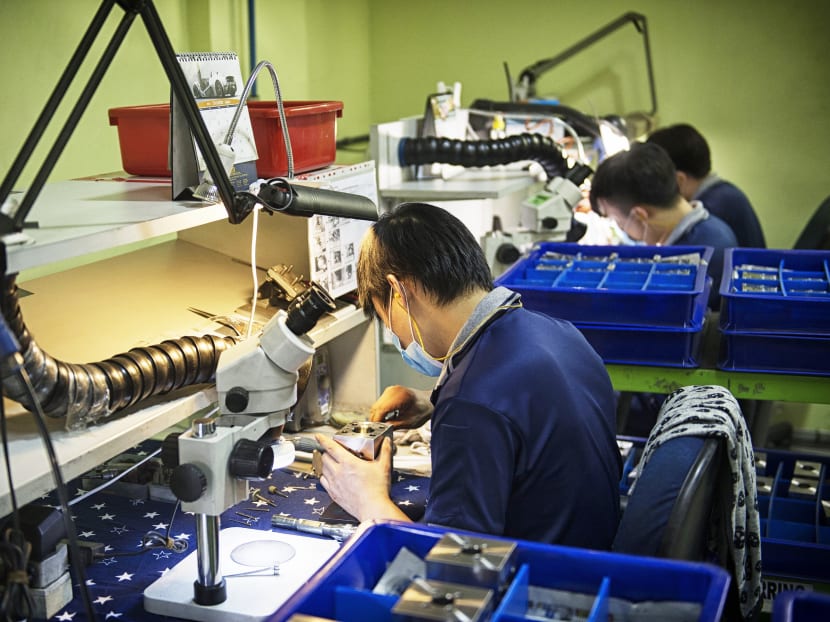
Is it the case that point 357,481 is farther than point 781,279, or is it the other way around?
point 781,279

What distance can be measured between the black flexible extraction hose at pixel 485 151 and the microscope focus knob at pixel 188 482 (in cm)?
211

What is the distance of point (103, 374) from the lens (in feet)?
4.84

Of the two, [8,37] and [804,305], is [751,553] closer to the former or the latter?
[804,305]

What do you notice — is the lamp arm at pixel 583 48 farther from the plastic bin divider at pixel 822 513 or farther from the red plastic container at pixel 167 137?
the red plastic container at pixel 167 137

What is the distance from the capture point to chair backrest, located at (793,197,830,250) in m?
3.63

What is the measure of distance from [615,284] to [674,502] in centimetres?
117

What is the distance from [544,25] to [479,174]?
1.44 metres

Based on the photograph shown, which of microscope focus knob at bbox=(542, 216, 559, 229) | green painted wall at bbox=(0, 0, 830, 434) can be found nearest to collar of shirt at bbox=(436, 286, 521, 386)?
microscope focus knob at bbox=(542, 216, 559, 229)

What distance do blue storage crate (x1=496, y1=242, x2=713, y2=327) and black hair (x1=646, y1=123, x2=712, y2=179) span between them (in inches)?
39.4

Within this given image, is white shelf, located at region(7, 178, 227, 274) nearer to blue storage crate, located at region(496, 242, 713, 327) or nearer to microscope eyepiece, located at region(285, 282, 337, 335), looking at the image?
microscope eyepiece, located at region(285, 282, 337, 335)

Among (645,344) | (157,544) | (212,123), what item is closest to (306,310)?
(212,123)

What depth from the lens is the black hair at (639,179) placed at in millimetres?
3238

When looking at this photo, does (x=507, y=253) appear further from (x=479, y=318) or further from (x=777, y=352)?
(x=479, y=318)

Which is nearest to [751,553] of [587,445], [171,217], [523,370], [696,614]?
[587,445]
